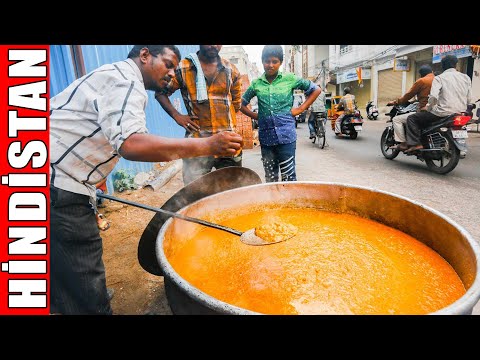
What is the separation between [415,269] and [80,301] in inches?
88.7

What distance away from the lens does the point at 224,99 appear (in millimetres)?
3432

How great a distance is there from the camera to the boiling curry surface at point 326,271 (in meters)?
1.49

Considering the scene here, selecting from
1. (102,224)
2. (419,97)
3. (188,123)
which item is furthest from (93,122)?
(419,97)

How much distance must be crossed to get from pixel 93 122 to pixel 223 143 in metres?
0.80

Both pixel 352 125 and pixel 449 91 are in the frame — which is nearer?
pixel 449 91

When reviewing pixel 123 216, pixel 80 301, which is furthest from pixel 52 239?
pixel 123 216

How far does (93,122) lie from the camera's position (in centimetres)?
180

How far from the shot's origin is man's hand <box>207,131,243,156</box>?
173 cm

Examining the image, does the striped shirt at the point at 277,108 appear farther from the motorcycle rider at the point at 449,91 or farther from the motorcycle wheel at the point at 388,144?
the motorcycle wheel at the point at 388,144

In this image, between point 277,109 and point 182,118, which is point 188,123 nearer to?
point 182,118

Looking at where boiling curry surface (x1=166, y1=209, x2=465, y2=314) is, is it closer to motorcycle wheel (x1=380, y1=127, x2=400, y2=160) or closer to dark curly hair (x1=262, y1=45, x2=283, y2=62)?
dark curly hair (x1=262, y1=45, x2=283, y2=62)

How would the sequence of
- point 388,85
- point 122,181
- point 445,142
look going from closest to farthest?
point 122,181
point 445,142
point 388,85

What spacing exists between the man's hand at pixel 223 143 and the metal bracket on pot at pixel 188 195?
1.75ft

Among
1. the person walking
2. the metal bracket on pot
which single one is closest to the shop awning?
the person walking
